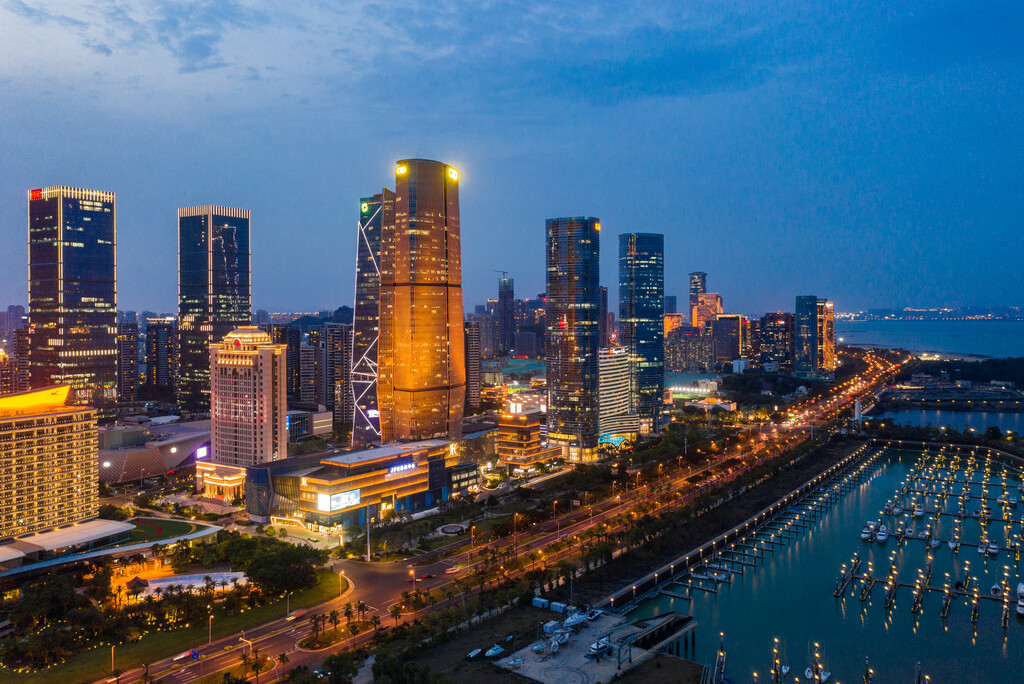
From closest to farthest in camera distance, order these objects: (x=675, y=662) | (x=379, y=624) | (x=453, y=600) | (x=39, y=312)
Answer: (x=675, y=662), (x=379, y=624), (x=453, y=600), (x=39, y=312)

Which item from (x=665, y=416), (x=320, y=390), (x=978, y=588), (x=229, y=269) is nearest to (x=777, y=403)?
(x=665, y=416)

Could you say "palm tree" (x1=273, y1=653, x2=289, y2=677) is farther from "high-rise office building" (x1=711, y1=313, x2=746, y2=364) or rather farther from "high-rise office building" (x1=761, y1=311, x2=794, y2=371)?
"high-rise office building" (x1=711, y1=313, x2=746, y2=364)

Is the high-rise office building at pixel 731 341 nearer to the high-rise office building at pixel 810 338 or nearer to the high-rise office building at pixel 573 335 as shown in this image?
the high-rise office building at pixel 810 338

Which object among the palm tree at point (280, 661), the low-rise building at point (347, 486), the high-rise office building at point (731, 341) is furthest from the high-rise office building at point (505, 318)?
the palm tree at point (280, 661)

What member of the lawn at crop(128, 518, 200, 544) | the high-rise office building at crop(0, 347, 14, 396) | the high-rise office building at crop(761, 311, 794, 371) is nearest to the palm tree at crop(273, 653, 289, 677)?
the lawn at crop(128, 518, 200, 544)

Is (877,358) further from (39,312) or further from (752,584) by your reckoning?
(39,312)

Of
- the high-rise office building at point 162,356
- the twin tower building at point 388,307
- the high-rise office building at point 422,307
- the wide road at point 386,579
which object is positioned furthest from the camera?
the high-rise office building at point 162,356

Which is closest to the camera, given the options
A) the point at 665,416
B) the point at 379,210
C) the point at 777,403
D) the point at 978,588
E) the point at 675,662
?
the point at 675,662
